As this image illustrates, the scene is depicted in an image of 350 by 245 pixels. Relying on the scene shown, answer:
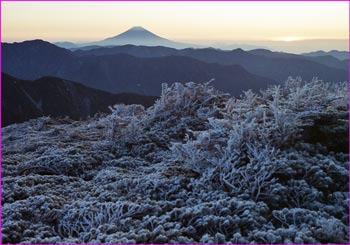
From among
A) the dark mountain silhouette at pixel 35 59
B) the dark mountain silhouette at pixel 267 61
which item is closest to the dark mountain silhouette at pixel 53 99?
the dark mountain silhouette at pixel 35 59

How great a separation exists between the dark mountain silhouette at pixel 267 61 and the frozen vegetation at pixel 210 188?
138 meters

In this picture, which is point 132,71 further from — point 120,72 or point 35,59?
point 35,59

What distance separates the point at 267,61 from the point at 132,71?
58.9m

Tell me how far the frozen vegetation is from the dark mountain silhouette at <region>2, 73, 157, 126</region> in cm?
8321

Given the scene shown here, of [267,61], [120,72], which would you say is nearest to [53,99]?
[120,72]

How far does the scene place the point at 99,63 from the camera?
16750 cm

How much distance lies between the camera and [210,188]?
8.52 metres

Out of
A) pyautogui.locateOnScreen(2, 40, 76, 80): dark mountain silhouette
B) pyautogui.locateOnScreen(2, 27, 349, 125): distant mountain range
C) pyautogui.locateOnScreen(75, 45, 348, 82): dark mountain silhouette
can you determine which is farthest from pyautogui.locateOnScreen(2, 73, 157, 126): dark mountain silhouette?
pyautogui.locateOnScreen(75, 45, 348, 82): dark mountain silhouette

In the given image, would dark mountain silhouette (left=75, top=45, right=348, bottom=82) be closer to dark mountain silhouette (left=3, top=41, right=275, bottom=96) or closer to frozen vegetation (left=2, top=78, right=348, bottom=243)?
dark mountain silhouette (left=3, top=41, right=275, bottom=96)

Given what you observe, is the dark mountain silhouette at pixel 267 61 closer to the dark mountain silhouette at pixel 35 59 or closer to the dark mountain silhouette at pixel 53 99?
the dark mountain silhouette at pixel 35 59

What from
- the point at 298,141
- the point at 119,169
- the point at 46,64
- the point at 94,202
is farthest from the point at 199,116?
the point at 46,64

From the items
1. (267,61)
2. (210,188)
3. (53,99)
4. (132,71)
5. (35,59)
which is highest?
(267,61)

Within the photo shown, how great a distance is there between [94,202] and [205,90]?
9.33 meters

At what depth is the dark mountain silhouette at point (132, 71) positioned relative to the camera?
149 metres
